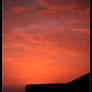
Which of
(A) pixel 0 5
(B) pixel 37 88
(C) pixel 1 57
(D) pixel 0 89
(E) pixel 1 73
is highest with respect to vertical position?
(A) pixel 0 5

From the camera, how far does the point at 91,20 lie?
1393 mm

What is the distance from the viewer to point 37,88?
2.02 meters

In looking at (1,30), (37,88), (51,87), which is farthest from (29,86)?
(1,30)

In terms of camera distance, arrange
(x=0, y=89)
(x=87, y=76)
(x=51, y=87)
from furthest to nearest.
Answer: (x=51, y=87)
(x=87, y=76)
(x=0, y=89)

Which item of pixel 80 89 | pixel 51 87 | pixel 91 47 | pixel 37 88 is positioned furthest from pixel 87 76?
pixel 37 88

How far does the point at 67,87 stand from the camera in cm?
182

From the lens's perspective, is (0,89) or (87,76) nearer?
(0,89)

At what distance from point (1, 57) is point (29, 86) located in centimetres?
88

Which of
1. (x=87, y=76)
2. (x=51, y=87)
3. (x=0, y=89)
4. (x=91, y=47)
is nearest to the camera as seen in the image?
(x=0, y=89)

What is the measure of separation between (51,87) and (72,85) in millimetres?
315

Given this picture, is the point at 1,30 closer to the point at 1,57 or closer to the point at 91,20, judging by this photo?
the point at 1,57

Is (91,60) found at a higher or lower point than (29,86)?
higher

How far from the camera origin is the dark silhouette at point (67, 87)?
5.52 feet

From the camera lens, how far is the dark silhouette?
5.52 feet
